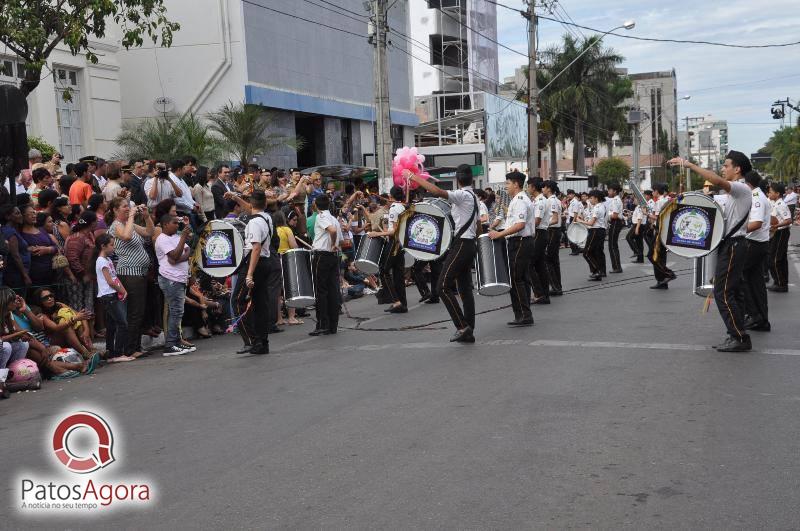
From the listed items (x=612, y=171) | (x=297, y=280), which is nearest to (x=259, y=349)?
(x=297, y=280)

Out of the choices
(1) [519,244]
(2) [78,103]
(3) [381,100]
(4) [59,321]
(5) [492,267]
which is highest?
(2) [78,103]

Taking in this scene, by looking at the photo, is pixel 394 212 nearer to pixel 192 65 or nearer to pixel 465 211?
pixel 465 211

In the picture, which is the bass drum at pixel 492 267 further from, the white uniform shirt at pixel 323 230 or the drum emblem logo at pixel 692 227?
the drum emblem logo at pixel 692 227

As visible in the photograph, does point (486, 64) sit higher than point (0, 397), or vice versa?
point (486, 64)

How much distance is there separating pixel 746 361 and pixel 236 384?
199 inches

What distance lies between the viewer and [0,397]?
9719mm

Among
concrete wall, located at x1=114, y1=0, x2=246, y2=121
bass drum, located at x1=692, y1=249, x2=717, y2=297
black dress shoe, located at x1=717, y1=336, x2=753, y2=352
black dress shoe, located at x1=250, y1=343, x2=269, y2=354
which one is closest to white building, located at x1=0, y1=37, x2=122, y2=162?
concrete wall, located at x1=114, y1=0, x2=246, y2=121

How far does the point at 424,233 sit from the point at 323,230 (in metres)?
1.66

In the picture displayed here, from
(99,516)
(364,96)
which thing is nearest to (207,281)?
(99,516)

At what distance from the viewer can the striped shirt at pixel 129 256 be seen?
11977 mm

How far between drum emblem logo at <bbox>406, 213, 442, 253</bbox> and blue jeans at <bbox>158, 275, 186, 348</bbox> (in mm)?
2988

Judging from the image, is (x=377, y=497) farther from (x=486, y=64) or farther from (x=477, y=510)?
(x=486, y=64)

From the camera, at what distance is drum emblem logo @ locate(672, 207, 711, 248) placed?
1077 centimetres

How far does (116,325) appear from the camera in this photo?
1189cm
